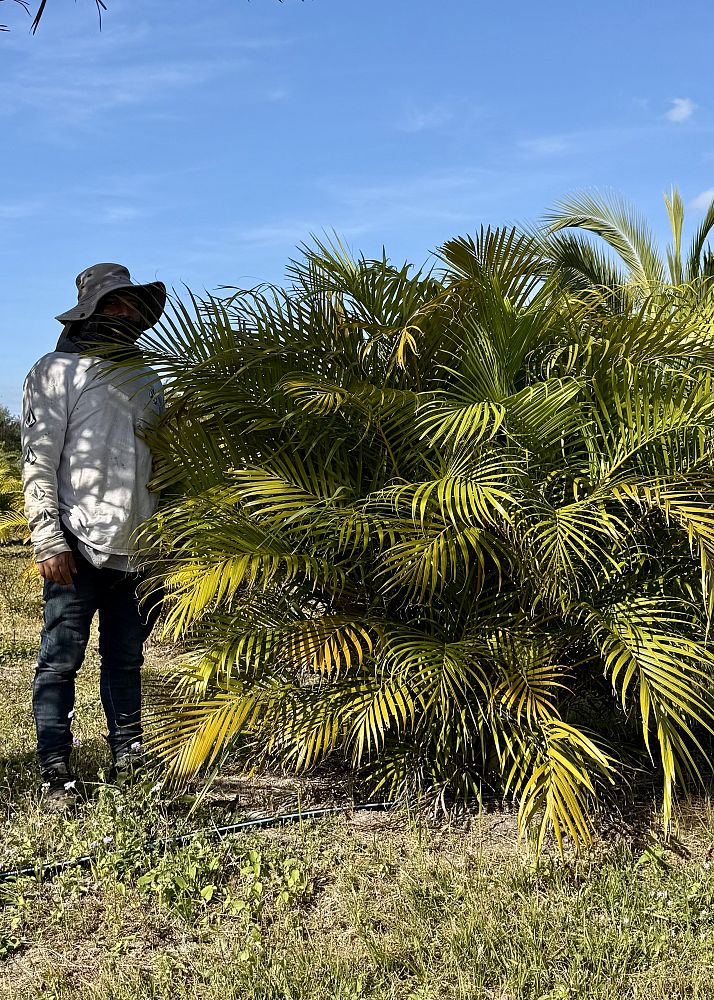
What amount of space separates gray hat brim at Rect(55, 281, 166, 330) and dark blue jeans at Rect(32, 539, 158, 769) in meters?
1.04

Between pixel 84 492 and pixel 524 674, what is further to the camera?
pixel 84 492

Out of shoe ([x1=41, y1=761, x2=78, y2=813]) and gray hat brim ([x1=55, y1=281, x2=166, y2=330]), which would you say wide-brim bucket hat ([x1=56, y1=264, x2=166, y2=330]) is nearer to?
gray hat brim ([x1=55, y1=281, x2=166, y2=330])

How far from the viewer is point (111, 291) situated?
4227 millimetres

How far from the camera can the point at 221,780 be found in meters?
4.38

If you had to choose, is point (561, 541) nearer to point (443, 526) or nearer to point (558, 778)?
point (443, 526)

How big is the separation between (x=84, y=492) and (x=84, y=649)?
706mm

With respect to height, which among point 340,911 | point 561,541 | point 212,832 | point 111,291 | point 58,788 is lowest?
point 340,911

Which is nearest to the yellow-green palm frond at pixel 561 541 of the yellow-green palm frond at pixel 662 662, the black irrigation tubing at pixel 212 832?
the yellow-green palm frond at pixel 662 662

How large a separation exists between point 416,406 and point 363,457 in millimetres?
376

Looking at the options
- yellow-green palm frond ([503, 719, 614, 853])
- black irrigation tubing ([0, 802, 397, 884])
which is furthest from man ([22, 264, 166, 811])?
yellow-green palm frond ([503, 719, 614, 853])

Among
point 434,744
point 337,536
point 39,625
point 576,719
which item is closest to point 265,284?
point 337,536

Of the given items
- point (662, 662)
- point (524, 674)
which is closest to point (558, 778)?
point (524, 674)

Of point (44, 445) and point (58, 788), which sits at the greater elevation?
point (44, 445)

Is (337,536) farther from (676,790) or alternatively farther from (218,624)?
(676,790)
